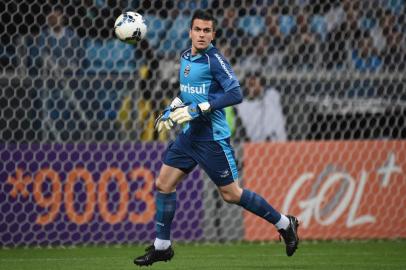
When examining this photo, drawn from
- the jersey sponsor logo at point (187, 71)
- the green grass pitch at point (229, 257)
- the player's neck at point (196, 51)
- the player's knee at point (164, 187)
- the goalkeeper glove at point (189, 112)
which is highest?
the player's neck at point (196, 51)

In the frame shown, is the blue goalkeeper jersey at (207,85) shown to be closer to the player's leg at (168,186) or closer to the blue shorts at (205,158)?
the blue shorts at (205,158)

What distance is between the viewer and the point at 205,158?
20.4 ft

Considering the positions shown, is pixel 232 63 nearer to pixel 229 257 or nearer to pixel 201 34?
pixel 229 257

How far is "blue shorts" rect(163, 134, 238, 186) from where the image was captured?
6.21 meters

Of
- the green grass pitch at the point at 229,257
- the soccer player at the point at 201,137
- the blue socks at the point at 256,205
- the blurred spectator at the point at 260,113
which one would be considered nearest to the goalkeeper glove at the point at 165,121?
the soccer player at the point at 201,137

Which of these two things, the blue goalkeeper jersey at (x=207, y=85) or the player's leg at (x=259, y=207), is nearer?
the blue goalkeeper jersey at (x=207, y=85)

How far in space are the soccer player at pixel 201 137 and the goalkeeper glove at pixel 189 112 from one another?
0.26 feet

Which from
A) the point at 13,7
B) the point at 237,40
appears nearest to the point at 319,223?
the point at 237,40

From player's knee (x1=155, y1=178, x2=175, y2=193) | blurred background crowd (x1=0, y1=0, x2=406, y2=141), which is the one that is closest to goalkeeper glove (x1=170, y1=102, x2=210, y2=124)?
player's knee (x1=155, y1=178, x2=175, y2=193)

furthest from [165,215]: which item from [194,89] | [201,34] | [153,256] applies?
[201,34]

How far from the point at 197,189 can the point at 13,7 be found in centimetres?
254

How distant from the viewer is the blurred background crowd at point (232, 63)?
8008mm

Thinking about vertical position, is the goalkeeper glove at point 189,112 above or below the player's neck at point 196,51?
below

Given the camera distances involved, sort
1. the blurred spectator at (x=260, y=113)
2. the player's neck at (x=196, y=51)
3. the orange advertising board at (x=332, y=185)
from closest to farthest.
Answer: the player's neck at (x=196, y=51), the orange advertising board at (x=332, y=185), the blurred spectator at (x=260, y=113)
